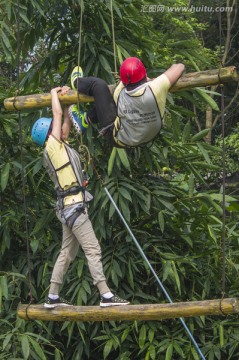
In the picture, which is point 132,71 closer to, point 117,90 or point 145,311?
point 117,90

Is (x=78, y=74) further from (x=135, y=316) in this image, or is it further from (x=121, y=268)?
(x=121, y=268)

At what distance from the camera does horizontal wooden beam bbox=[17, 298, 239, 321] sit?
4.15m

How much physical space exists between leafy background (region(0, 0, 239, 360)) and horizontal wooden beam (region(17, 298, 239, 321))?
1399 mm

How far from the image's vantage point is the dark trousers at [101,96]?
4379 mm

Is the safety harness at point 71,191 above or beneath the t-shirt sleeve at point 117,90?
beneath

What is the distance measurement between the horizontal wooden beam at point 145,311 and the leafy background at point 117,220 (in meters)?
1.40

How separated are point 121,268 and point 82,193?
1710mm

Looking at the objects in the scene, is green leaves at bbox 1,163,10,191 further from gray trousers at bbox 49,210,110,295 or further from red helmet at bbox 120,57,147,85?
red helmet at bbox 120,57,147,85

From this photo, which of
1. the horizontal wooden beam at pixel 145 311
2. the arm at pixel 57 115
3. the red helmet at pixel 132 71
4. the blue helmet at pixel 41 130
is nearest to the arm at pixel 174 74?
the red helmet at pixel 132 71

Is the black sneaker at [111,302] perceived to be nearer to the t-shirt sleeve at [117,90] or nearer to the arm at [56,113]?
the arm at [56,113]

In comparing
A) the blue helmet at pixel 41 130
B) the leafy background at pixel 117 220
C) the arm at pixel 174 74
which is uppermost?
the arm at pixel 174 74

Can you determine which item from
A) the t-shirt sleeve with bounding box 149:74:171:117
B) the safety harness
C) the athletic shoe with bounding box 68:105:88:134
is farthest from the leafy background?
the t-shirt sleeve with bounding box 149:74:171:117

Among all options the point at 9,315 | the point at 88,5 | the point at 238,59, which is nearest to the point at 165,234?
the point at 9,315

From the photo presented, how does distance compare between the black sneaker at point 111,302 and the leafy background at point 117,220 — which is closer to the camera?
the black sneaker at point 111,302
